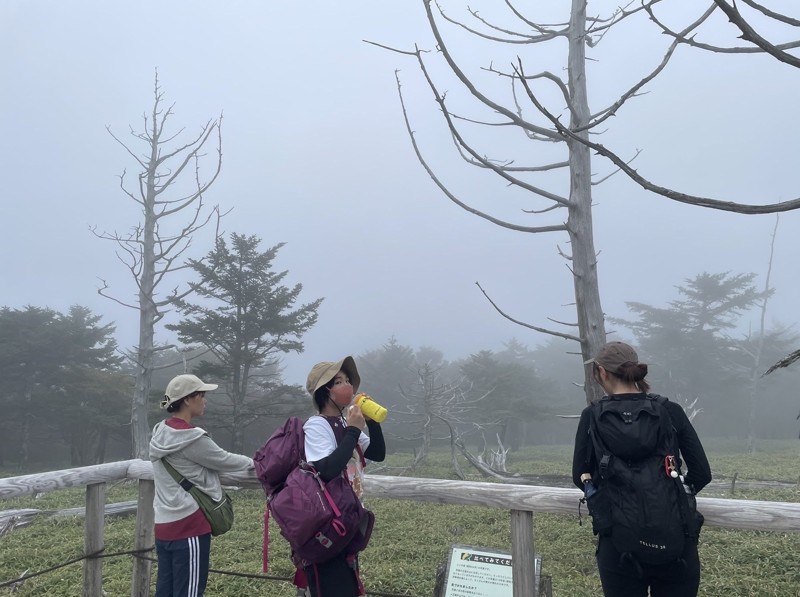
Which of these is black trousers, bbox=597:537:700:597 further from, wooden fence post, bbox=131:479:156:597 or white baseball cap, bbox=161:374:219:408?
wooden fence post, bbox=131:479:156:597

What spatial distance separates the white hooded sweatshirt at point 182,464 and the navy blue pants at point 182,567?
0.52 feet

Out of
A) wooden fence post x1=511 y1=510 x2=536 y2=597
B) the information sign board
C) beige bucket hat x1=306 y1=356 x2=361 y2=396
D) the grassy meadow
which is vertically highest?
beige bucket hat x1=306 y1=356 x2=361 y2=396

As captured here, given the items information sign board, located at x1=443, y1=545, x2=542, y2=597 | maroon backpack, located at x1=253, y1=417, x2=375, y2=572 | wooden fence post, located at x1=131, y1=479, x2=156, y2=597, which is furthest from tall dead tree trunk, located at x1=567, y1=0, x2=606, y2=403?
wooden fence post, located at x1=131, y1=479, x2=156, y2=597

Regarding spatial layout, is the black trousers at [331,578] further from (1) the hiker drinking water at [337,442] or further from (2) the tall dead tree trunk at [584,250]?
(2) the tall dead tree trunk at [584,250]

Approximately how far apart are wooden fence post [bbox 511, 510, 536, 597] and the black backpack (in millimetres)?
814

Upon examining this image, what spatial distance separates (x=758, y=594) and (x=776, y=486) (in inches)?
440

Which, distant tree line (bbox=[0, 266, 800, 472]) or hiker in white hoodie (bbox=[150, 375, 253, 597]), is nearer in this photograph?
hiker in white hoodie (bbox=[150, 375, 253, 597])

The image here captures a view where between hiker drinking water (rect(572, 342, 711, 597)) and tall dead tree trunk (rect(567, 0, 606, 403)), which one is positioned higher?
tall dead tree trunk (rect(567, 0, 606, 403))

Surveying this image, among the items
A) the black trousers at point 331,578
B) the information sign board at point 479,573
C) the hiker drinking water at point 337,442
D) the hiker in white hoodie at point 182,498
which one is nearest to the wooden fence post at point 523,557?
the information sign board at point 479,573

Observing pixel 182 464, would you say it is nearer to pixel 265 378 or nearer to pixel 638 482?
pixel 638 482

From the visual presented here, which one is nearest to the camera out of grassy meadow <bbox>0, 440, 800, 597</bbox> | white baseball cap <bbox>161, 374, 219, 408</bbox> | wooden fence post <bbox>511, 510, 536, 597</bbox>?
Answer: wooden fence post <bbox>511, 510, 536, 597</bbox>

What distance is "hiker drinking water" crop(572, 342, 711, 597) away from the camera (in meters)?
2.54

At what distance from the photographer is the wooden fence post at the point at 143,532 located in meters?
4.14

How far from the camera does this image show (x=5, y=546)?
8.45 m
